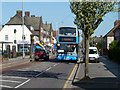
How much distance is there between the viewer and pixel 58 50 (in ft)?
98.7

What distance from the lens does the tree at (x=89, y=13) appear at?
12000 mm

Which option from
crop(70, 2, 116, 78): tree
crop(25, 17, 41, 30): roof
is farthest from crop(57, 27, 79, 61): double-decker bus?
crop(25, 17, 41, 30): roof

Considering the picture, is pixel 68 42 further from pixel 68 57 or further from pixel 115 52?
pixel 115 52

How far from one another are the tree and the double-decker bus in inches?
636

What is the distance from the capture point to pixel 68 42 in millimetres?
29109

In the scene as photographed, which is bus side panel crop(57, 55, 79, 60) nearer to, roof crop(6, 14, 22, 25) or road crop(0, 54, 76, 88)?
road crop(0, 54, 76, 88)

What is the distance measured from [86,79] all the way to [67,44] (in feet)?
56.0

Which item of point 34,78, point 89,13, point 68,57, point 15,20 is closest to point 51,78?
point 34,78

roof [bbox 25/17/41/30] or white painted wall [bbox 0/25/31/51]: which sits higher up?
roof [bbox 25/17/41/30]

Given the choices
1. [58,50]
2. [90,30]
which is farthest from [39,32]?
[90,30]

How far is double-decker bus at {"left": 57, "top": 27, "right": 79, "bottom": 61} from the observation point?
28.9 metres

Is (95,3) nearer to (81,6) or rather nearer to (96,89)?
(81,6)

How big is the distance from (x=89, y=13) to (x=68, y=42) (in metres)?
17.0

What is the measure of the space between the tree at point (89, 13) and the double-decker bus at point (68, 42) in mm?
16151
